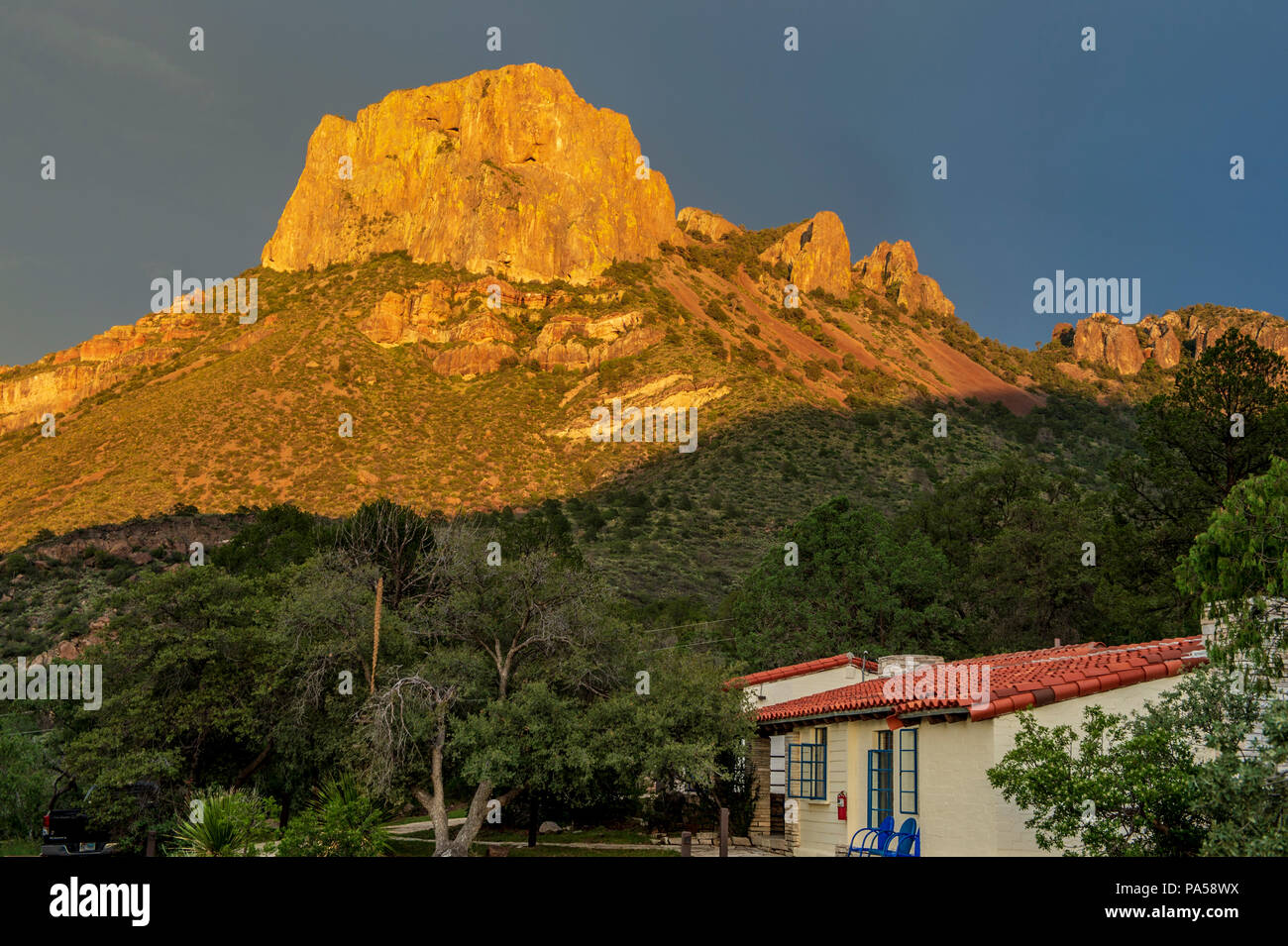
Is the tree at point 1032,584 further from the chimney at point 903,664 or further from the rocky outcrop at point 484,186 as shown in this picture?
the rocky outcrop at point 484,186

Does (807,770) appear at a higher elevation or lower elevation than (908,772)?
lower

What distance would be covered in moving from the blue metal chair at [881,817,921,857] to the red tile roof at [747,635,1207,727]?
146 centimetres

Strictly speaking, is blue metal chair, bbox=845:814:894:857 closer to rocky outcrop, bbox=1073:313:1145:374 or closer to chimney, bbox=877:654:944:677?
chimney, bbox=877:654:944:677

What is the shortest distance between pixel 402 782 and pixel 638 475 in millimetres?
51859

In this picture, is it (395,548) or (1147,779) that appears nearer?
(1147,779)

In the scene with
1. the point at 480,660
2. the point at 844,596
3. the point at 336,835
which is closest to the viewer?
the point at 336,835

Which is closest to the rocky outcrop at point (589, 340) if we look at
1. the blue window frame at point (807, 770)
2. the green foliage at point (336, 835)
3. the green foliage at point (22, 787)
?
the green foliage at point (22, 787)

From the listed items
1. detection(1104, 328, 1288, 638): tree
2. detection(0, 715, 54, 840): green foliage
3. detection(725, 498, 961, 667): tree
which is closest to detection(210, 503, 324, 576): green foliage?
detection(0, 715, 54, 840): green foliage

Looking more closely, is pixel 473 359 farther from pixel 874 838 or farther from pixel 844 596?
pixel 874 838

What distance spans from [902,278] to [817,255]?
17.5 metres

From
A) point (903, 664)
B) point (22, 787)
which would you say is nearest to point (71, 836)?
point (22, 787)

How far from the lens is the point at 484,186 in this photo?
10550 centimetres

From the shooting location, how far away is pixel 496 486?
69688 mm

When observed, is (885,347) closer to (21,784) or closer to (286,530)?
(286,530)
